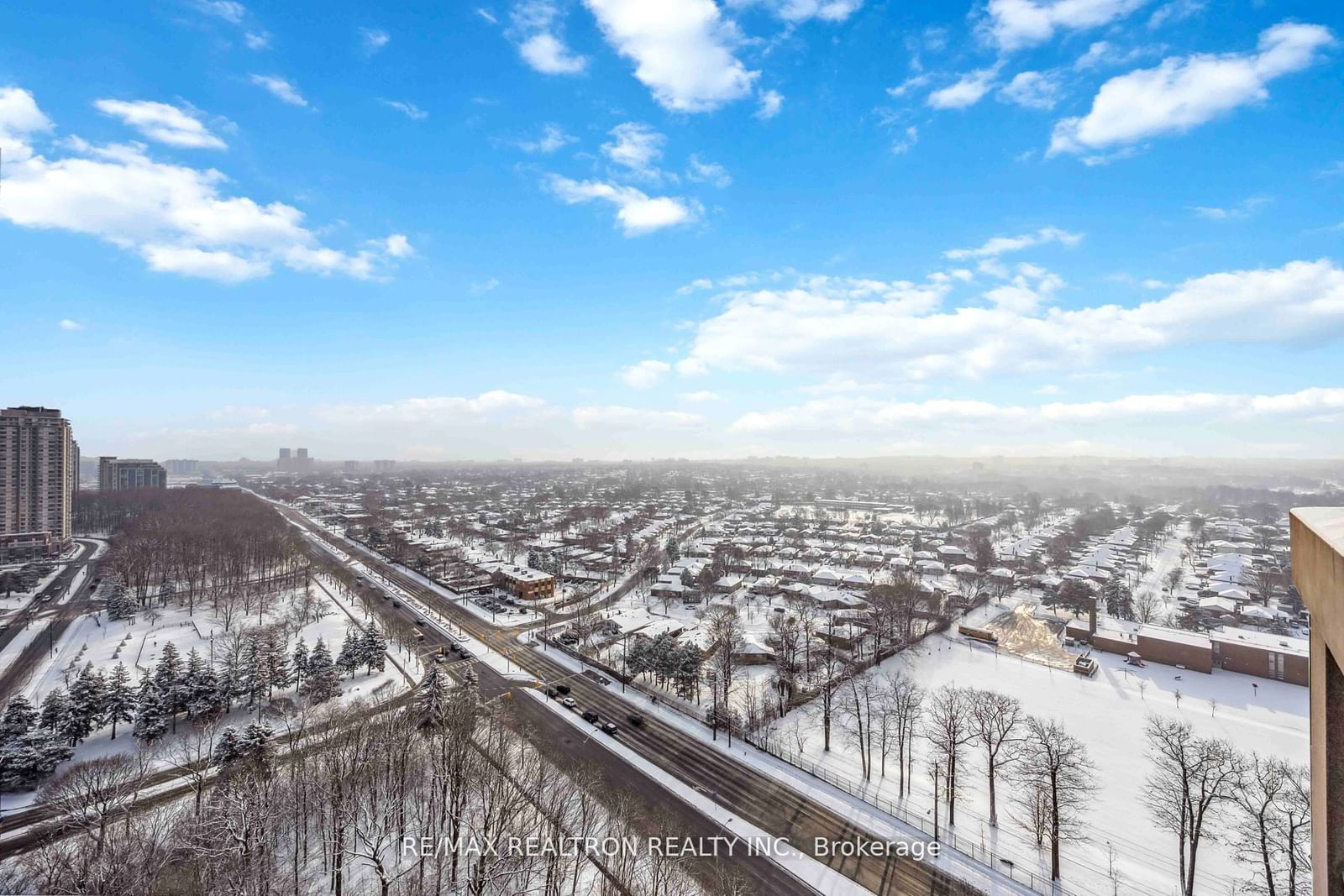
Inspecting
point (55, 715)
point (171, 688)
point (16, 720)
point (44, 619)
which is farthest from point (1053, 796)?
point (44, 619)

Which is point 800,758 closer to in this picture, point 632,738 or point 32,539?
point 632,738

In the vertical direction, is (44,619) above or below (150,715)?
below

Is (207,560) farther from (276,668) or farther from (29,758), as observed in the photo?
(29,758)

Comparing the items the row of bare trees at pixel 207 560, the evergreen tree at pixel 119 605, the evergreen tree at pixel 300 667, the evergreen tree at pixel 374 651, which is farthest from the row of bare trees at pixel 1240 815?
the evergreen tree at pixel 119 605

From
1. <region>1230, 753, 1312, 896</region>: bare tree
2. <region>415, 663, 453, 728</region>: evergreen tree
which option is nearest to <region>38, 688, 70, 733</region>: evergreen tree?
<region>415, 663, 453, 728</region>: evergreen tree

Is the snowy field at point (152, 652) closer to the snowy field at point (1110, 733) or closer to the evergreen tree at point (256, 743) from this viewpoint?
the evergreen tree at point (256, 743)

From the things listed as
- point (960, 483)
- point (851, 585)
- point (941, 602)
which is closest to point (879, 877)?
point (941, 602)
